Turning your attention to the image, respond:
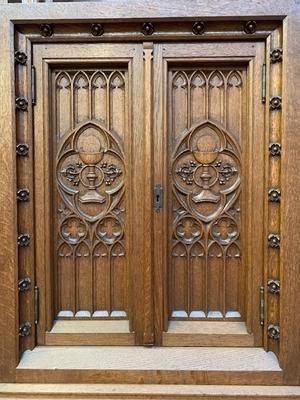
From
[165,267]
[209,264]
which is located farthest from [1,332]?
[209,264]

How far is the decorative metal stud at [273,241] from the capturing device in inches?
39.9

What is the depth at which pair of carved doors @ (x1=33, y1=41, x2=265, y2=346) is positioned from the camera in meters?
1.03

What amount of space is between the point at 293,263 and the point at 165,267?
0.35 meters

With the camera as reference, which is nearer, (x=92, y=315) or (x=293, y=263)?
(x=293, y=263)

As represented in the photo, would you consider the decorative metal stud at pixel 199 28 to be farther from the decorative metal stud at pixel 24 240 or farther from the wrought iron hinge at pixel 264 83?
the decorative metal stud at pixel 24 240

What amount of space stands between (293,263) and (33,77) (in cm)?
89

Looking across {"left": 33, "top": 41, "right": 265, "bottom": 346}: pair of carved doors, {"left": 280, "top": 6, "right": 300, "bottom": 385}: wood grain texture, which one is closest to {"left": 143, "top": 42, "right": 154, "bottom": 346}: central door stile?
{"left": 33, "top": 41, "right": 265, "bottom": 346}: pair of carved doors

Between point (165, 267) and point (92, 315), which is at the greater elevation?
point (165, 267)

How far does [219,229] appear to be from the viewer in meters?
1.08

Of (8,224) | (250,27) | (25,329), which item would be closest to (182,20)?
(250,27)

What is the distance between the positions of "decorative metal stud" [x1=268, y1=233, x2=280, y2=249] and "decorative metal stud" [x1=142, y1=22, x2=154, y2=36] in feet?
2.16

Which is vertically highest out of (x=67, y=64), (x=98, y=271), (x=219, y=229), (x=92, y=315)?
(x=67, y=64)

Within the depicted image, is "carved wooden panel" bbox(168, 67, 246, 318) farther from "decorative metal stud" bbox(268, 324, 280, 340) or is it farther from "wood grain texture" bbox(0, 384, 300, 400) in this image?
"wood grain texture" bbox(0, 384, 300, 400)

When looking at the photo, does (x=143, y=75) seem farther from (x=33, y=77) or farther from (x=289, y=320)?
(x=289, y=320)
